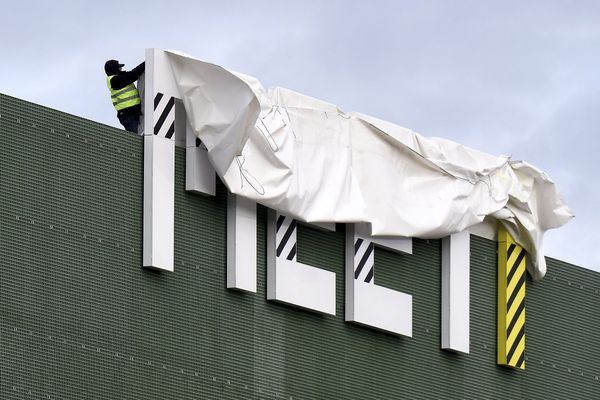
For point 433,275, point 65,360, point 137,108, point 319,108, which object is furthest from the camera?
point 433,275

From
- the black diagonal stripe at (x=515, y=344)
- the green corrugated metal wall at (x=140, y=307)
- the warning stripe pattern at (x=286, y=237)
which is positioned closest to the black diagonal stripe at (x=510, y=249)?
the black diagonal stripe at (x=515, y=344)

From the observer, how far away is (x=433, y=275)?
2739 cm

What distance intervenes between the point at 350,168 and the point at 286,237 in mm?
1490

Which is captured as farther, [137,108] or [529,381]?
[529,381]

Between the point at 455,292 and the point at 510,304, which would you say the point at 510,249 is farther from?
the point at 455,292

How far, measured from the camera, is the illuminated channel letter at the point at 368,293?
84.6ft

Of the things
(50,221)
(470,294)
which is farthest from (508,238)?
(50,221)

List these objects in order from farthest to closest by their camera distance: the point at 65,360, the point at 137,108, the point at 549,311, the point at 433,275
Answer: the point at 549,311 < the point at 433,275 < the point at 137,108 < the point at 65,360

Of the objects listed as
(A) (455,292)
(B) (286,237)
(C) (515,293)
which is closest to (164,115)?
(B) (286,237)

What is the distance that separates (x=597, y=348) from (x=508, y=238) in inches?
112

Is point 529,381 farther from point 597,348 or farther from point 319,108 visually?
point 319,108

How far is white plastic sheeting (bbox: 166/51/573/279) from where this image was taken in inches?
945

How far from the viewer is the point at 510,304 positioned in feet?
93.4

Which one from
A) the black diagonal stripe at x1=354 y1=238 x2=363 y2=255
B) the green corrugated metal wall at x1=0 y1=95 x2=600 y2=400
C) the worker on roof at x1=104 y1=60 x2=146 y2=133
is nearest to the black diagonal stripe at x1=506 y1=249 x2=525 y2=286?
the green corrugated metal wall at x1=0 y1=95 x2=600 y2=400
